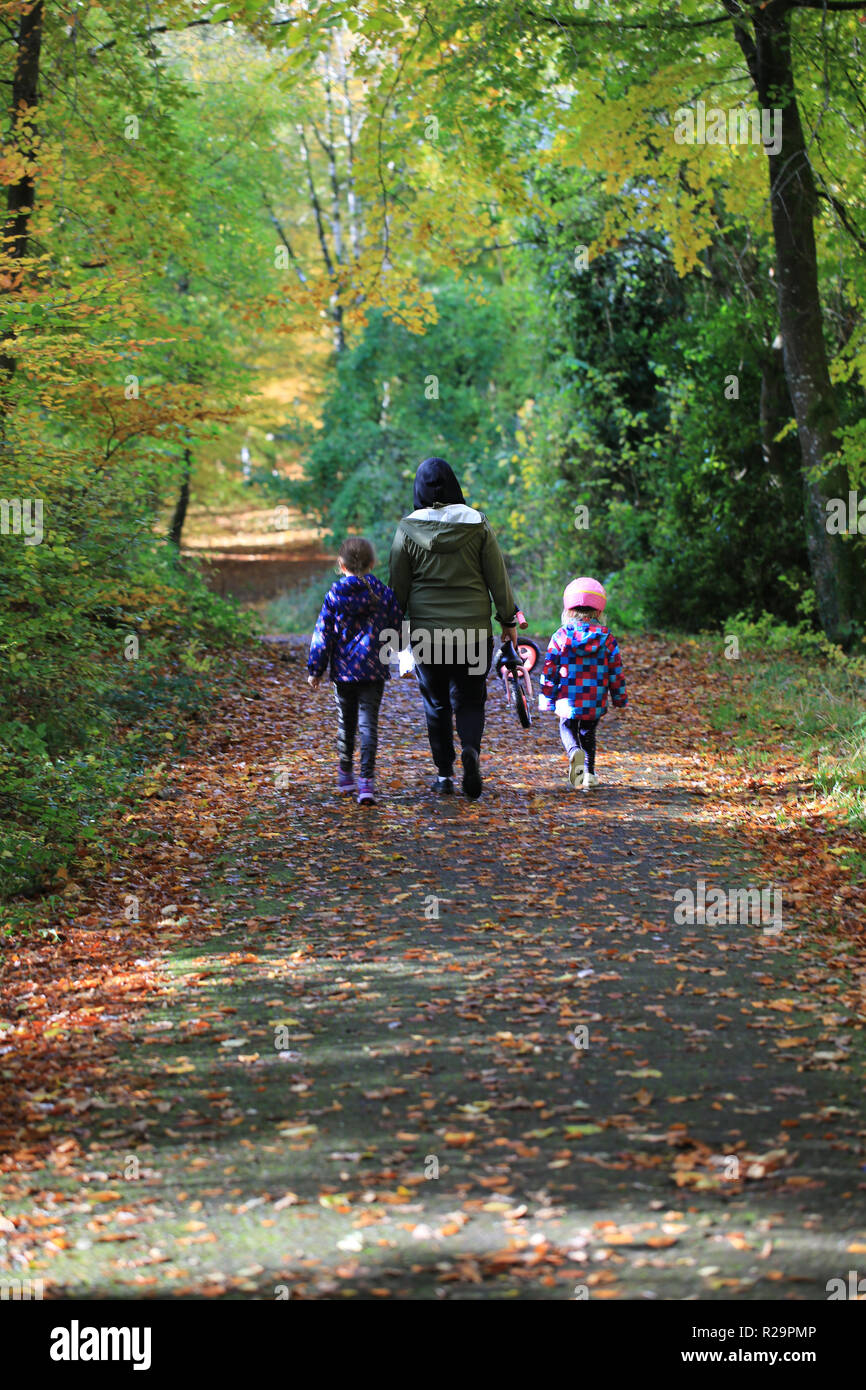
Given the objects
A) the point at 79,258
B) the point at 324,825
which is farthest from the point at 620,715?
the point at 79,258

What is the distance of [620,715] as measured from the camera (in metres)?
12.3

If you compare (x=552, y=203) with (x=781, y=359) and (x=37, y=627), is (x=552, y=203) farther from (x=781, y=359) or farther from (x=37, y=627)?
(x=37, y=627)

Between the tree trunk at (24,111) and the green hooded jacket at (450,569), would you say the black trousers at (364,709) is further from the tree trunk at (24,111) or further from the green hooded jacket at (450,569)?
the tree trunk at (24,111)

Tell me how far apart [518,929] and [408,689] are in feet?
29.7

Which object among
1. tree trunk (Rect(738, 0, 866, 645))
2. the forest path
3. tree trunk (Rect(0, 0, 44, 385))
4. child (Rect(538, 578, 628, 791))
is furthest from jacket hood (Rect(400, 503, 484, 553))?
tree trunk (Rect(738, 0, 866, 645))

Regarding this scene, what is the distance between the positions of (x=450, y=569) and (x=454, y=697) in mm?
914

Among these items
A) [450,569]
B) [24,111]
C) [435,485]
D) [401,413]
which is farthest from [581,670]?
[401,413]

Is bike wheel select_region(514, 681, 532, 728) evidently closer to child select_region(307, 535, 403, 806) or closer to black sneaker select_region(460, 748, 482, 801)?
black sneaker select_region(460, 748, 482, 801)

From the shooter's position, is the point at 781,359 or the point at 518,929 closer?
the point at 518,929

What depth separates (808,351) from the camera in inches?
507

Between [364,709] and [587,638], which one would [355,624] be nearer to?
[364,709]

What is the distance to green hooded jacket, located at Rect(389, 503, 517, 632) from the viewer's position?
852 cm

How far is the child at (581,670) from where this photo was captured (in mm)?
9023

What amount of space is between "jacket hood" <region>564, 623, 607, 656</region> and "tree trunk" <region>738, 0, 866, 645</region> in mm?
4815
